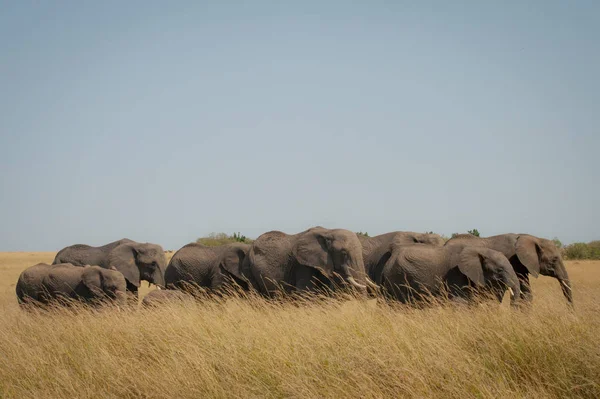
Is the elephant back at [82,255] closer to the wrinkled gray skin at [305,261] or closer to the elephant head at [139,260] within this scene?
the elephant head at [139,260]

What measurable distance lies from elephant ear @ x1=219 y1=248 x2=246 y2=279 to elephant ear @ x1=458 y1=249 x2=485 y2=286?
24.5 ft

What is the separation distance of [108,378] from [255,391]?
2.07 m

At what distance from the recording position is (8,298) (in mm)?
24844

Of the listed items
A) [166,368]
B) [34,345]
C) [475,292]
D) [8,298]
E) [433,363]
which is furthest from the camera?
[8,298]

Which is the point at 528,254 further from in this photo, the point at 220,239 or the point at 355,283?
the point at 220,239

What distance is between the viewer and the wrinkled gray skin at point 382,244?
671 inches


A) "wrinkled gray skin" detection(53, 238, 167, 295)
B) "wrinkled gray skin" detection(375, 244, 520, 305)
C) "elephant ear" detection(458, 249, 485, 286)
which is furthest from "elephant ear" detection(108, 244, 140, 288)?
"elephant ear" detection(458, 249, 485, 286)

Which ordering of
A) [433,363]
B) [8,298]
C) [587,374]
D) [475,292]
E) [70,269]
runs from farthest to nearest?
[8,298] → [70,269] → [475,292] → [433,363] → [587,374]

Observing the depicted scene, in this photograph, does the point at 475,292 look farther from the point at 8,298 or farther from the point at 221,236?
the point at 221,236

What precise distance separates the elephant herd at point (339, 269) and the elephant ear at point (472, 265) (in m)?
0.02

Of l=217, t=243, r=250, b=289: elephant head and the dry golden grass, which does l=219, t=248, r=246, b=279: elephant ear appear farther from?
the dry golden grass

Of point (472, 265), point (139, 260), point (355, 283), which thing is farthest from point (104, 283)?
point (472, 265)

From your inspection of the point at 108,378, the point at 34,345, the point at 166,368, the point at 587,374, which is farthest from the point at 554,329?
the point at 34,345

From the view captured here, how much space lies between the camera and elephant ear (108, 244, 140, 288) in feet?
70.7
